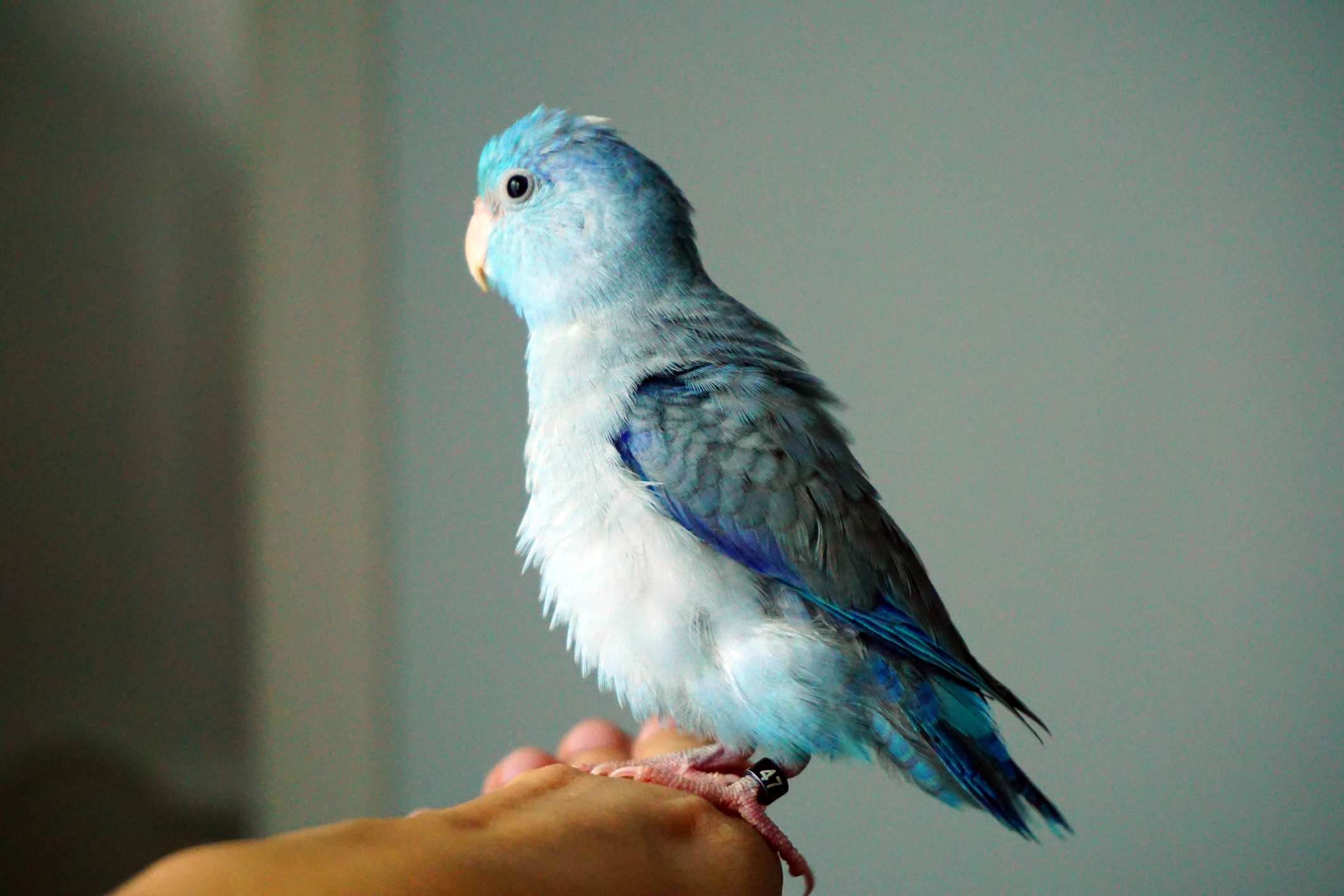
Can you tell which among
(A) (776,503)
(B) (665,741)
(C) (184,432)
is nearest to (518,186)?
(A) (776,503)

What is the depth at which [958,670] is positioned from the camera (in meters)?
0.75

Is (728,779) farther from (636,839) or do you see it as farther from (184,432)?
(184,432)

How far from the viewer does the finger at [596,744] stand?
1.00 meters

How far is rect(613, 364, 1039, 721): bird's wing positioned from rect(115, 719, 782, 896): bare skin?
21 centimetres

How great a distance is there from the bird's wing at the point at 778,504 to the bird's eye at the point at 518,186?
26 cm

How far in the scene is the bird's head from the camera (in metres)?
0.88

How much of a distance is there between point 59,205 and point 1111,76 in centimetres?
200

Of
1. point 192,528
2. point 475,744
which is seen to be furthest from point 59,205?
point 475,744

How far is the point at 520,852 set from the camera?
42 cm

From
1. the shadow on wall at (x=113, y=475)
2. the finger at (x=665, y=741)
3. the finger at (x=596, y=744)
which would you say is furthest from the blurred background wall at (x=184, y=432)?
the finger at (x=665, y=741)

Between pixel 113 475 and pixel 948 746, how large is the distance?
1755 mm

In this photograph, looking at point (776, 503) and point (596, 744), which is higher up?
point (776, 503)

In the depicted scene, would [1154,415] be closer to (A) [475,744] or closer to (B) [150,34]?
(A) [475,744]

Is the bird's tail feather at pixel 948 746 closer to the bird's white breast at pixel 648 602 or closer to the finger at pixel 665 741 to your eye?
the bird's white breast at pixel 648 602
